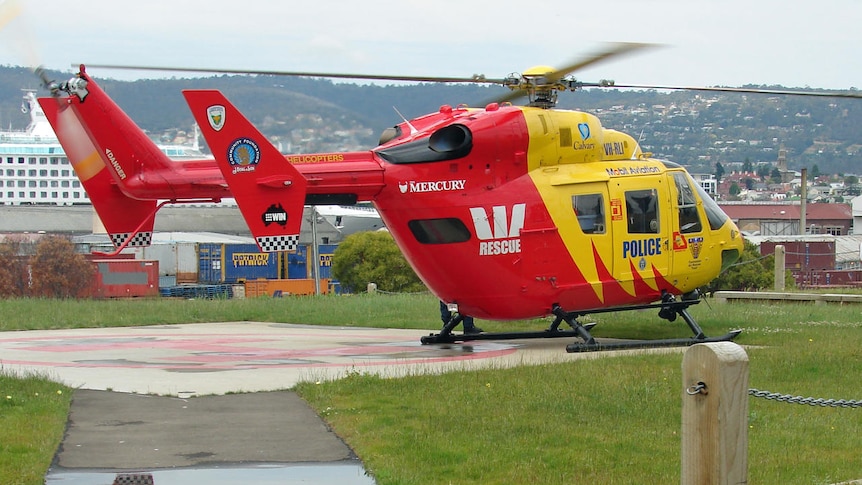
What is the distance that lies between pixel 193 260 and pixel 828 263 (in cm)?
4468

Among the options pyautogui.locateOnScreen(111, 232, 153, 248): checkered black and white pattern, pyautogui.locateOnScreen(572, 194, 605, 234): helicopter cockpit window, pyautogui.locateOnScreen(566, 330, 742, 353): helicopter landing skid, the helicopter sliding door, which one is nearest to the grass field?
pyautogui.locateOnScreen(566, 330, 742, 353): helicopter landing skid

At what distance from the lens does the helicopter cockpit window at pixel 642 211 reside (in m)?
16.8

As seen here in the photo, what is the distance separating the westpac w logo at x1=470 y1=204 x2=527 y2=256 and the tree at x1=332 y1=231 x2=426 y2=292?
42343mm

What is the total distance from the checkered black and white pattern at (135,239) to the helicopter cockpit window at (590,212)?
6.48 metres

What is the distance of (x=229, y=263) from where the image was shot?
74.6 m

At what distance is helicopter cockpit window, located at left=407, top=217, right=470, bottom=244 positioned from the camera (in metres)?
16.3

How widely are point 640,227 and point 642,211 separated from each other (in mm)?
253

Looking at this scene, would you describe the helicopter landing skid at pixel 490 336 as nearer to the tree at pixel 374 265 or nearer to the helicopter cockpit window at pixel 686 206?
the helicopter cockpit window at pixel 686 206

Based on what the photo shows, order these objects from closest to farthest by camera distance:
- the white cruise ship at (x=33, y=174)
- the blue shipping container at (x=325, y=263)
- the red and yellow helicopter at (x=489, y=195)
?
1. the red and yellow helicopter at (x=489, y=195)
2. the blue shipping container at (x=325, y=263)
3. the white cruise ship at (x=33, y=174)

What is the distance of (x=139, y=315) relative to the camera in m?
22.6

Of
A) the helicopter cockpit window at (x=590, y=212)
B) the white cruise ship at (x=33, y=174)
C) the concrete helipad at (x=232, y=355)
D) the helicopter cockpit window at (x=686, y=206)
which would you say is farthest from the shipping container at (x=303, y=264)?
the helicopter cockpit window at (x=590, y=212)

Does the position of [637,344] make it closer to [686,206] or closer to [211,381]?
[686,206]

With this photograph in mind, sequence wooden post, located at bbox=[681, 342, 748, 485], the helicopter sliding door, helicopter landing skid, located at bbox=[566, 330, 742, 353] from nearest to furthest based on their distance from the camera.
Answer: wooden post, located at bbox=[681, 342, 748, 485]
helicopter landing skid, located at bbox=[566, 330, 742, 353]
the helicopter sliding door

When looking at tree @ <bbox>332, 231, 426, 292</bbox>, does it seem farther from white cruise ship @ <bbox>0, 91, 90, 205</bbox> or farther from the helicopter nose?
white cruise ship @ <bbox>0, 91, 90, 205</bbox>
